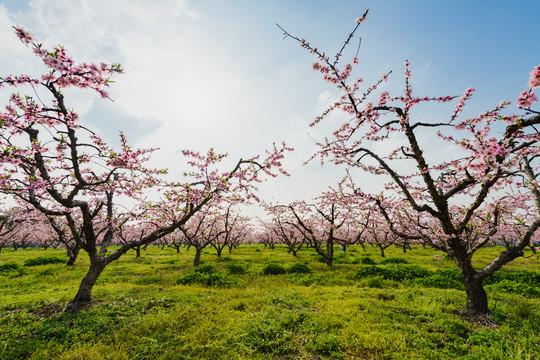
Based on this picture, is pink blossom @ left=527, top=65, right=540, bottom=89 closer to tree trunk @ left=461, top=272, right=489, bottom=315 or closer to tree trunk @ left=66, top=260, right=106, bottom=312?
tree trunk @ left=461, top=272, right=489, bottom=315

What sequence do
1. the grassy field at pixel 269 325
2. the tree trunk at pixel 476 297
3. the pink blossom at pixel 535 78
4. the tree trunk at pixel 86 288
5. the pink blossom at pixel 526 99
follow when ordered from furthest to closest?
the tree trunk at pixel 86 288 → the tree trunk at pixel 476 297 → the grassy field at pixel 269 325 → the pink blossom at pixel 526 99 → the pink blossom at pixel 535 78

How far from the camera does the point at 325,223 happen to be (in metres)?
20.2

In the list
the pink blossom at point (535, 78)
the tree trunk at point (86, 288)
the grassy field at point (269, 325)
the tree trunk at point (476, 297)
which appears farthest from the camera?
the tree trunk at point (86, 288)

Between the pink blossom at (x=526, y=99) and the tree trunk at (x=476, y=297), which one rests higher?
the pink blossom at (x=526, y=99)

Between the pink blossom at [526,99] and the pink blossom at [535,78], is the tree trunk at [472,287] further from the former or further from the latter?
the pink blossom at [535,78]

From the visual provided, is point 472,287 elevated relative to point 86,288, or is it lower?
elevated

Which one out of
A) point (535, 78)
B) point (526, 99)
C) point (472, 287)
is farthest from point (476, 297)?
point (535, 78)

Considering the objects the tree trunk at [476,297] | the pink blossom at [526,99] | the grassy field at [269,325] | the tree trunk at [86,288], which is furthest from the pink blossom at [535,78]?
the tree trunk at [86,288]

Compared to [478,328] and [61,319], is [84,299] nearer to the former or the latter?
[61,319]

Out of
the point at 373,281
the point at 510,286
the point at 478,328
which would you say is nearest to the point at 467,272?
the point at 478,328

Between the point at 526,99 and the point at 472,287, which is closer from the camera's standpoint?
the point at 526,99

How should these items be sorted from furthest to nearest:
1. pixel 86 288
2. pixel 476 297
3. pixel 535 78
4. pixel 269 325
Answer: pixel 86 288 → pixel 476 297 → pixel 269 325 → pixel 535 78

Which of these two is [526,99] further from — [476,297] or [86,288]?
[86,288]

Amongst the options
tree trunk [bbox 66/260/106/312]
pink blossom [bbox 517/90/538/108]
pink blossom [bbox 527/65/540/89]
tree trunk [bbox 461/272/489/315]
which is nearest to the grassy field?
tree trunk [bbox 461/272/489/315]
